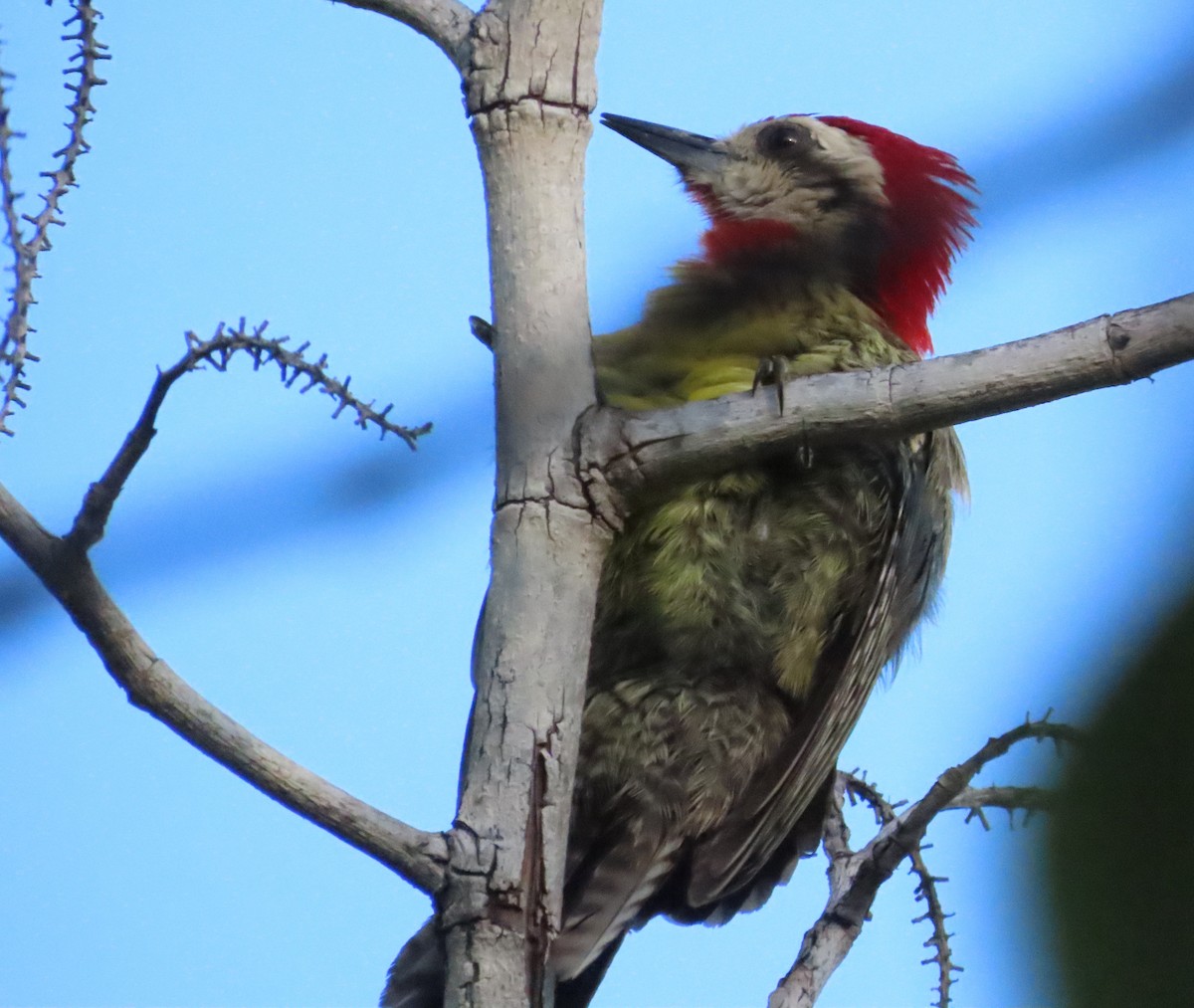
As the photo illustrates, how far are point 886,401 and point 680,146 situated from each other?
2366mm

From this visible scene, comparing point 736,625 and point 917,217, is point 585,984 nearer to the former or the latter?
point 736,625

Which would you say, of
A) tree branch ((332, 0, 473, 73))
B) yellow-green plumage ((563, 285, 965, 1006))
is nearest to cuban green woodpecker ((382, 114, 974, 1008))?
yellow-green plumage ((563, 285, 965, 1006))

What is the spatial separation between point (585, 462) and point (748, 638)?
1.04m

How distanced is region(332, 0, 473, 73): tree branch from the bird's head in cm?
77

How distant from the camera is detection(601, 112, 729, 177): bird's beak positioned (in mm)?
4613

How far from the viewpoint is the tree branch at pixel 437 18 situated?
2916mm

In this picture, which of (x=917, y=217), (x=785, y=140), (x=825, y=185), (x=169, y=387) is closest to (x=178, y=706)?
(x=169, y=387)

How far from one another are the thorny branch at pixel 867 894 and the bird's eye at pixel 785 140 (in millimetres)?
2343

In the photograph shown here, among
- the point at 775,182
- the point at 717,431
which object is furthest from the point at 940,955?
the point at 775,182

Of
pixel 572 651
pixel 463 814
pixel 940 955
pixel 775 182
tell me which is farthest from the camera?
pixel 775 182

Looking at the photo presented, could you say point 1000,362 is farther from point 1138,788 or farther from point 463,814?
point 1138,788

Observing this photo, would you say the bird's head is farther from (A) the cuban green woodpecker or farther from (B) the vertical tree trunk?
(B) the vertical tree trunk

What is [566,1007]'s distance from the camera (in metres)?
3.00

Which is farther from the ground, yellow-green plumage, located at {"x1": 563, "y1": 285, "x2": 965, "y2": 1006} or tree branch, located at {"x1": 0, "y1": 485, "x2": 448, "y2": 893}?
yellow-green plumage, located at {"x1": 563, "y1": 285, "x2": 965, "y2": 1006}
